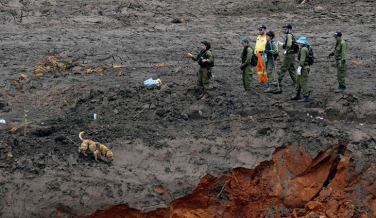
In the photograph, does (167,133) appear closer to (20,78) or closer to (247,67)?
(247,67)

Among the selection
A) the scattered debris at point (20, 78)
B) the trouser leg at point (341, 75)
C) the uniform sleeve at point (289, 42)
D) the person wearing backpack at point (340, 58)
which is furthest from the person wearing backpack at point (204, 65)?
the scattered debris at point (20, 78)

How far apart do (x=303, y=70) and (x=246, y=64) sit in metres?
1.35

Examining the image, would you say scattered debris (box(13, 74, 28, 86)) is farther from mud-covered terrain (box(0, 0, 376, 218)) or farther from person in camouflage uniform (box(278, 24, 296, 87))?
person in camouflage uniform (box(278, 24, 296, 87))

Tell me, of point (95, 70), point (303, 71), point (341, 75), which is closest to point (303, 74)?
point (303, 71)

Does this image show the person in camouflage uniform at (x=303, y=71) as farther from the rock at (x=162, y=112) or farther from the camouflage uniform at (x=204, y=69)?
the rock at (x=162, y=112)

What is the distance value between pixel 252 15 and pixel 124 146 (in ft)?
34.6

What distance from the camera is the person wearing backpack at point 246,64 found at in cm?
1472

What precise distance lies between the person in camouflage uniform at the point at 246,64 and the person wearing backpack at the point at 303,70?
1115 millimetres

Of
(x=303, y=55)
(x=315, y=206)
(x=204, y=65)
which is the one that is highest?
(x=303, y=55)

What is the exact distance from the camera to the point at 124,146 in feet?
42.2

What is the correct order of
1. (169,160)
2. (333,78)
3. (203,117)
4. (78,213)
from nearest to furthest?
(78,213) → (169,160) → (203,117) → (333,78)

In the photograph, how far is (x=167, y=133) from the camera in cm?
1332

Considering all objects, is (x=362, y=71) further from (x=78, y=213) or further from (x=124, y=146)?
(x=78, y=213)

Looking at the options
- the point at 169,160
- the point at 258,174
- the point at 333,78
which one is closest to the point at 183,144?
the point at 169,160
